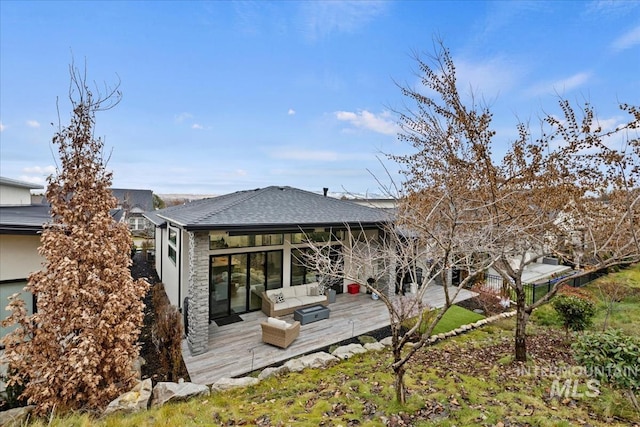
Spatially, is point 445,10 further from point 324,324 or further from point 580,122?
point 324,324

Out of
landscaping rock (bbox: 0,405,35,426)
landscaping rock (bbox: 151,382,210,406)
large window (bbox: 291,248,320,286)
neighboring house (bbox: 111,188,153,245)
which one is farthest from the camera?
neighboring house (bbox: 111,188,153,245)

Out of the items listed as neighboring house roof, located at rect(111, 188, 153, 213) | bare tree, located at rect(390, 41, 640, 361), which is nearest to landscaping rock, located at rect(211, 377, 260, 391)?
bare tree, located at rect(390, 41, 640, 361)

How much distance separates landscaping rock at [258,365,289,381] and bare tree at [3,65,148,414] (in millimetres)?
2578

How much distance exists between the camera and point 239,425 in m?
4.59

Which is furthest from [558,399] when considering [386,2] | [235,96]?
[235,96]

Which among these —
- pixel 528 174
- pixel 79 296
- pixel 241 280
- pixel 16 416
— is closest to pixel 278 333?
pixel 241 280

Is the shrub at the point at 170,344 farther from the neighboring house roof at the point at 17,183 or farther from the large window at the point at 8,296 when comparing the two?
the neighboring house roof at the point at 17,183

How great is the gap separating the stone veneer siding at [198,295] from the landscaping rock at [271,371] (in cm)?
217

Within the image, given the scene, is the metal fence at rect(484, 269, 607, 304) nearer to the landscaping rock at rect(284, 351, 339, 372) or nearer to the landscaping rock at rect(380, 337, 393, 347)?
the landscaping rock at rect(380, 337, 393, 347)

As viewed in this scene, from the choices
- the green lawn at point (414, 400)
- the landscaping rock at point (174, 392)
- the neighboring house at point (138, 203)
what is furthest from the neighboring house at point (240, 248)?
the neighboring house at point (138, 203)

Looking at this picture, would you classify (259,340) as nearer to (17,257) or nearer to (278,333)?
(278,333)

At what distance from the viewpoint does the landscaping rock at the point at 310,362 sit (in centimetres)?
704

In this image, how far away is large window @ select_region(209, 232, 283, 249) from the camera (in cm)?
979

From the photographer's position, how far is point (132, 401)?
5.01 metres
